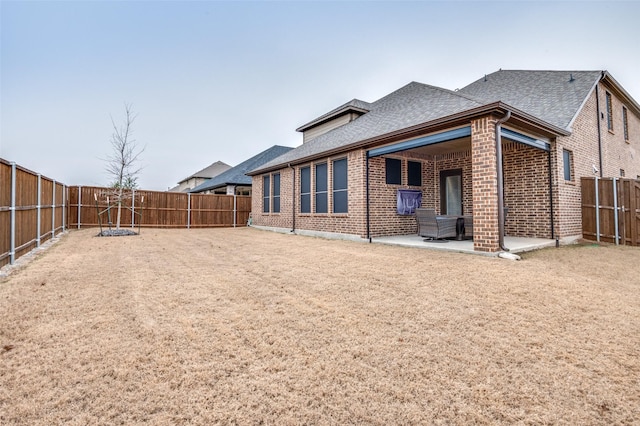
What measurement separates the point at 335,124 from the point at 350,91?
7430 mm

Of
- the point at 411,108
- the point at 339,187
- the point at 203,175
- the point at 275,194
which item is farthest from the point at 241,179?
the point at 203,175

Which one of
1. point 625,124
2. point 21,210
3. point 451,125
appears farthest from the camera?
point 625,124

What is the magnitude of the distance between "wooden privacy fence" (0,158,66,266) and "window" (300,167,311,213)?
7.88 m

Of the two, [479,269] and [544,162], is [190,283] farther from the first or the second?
[544,162]

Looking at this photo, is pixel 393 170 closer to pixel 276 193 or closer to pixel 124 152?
pixel 276 193

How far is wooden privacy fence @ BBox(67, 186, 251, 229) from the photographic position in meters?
14.5

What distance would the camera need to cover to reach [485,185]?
6.30 metres

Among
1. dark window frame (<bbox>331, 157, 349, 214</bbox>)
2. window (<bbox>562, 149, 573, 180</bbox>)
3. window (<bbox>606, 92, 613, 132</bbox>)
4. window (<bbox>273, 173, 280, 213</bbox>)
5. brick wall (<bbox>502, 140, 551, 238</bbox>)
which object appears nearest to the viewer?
brick wall (<bbox>502, 140, 551, 238</bbox>)

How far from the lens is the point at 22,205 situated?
620cm

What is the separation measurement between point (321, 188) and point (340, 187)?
106 centimetres

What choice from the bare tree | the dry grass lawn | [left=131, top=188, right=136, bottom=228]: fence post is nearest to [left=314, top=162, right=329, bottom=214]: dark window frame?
the dry grass lawn

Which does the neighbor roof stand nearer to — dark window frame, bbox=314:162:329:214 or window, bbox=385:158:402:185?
dark window frame, bbox=314:162:329:214

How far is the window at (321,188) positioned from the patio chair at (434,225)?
3.67 meters

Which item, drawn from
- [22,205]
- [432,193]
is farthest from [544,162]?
[22,205]
